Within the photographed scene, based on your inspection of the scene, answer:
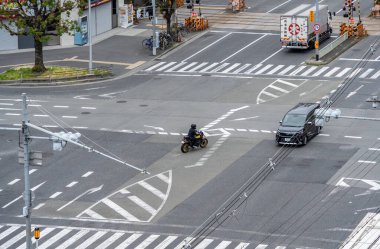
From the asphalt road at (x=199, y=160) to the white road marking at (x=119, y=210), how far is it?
11 cm

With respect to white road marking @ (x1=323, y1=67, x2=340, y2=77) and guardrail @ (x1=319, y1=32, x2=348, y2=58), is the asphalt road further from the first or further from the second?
guardrail @ (x1=319, y1=32, x2=348, y2=58)

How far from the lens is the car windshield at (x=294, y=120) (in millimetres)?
69525

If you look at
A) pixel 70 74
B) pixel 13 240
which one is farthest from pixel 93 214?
pixel 70 74

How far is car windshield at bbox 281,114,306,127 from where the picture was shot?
2737 inches

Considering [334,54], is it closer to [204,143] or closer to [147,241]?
[204,143]

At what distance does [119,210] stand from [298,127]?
1601cm

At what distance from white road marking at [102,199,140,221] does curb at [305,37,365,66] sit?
37862 mm

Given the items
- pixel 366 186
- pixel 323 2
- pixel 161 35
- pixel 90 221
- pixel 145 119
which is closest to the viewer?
pixel 90 221

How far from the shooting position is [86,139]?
71.5 m

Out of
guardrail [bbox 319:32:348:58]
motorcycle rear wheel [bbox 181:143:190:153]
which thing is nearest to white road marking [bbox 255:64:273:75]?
guardrail [bbox 319:32:348:58]

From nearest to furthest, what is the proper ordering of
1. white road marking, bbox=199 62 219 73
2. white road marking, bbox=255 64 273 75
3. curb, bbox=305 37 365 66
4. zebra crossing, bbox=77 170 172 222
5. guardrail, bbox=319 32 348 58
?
zebra crossing, bbox=77 170 172 222 → white road marking, bbox=255 64 273 75 → white road marking, bbox=199 62 219 73 → curb, bbox=305 37 365 66 → guardrail, bbox=319 32 348 58

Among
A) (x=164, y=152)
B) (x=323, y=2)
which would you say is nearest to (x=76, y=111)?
(x=164, y=152)

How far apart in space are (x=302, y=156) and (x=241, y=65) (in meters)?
28.3

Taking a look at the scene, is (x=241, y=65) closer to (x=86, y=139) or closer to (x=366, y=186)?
(x=86, y=139)
